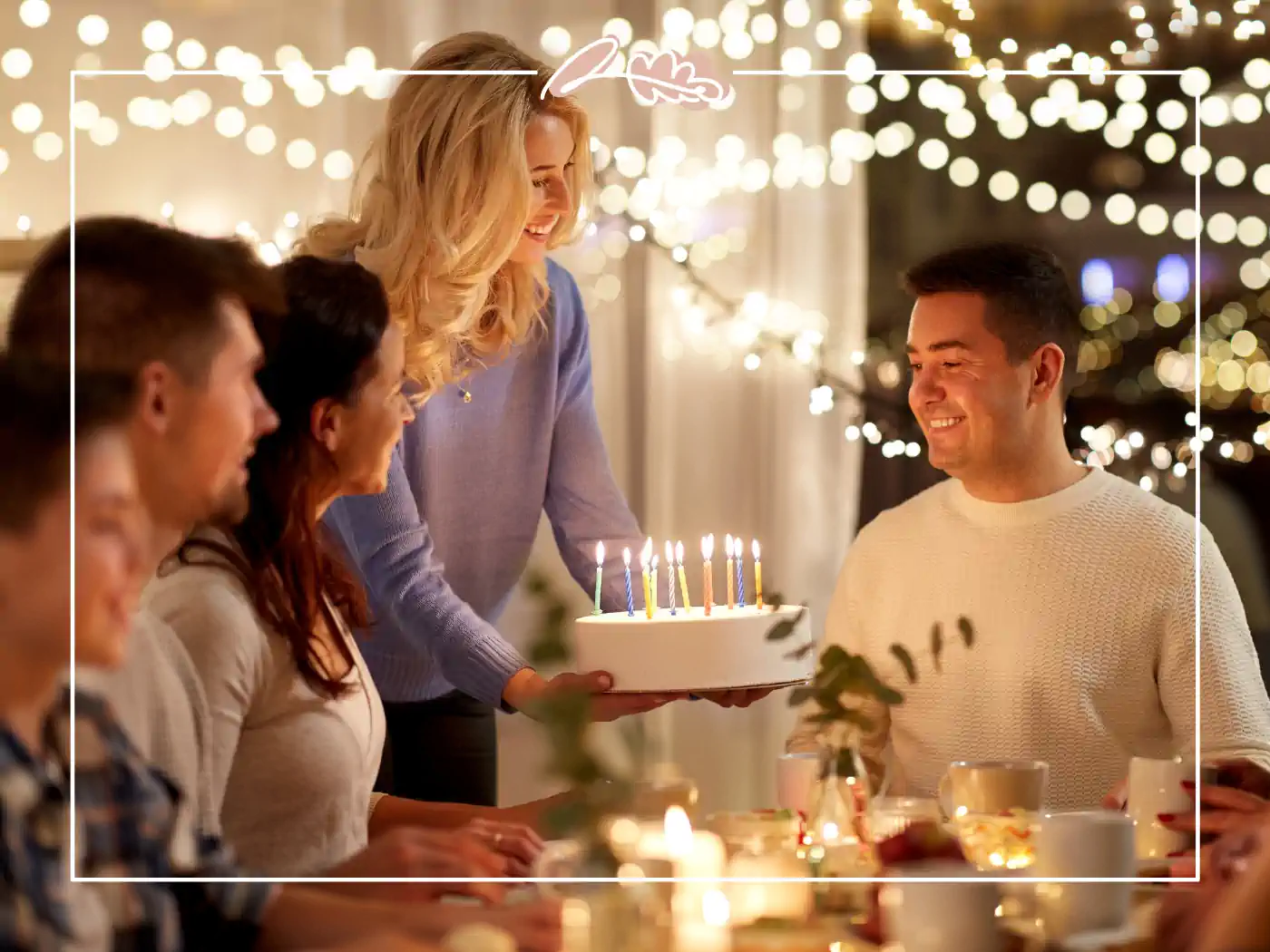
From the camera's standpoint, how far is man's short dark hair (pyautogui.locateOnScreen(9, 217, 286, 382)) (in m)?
1.33

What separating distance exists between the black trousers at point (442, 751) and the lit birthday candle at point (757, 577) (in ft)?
1.05

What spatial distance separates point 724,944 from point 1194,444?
0.80 metres

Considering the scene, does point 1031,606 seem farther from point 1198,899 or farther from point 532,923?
point 532,923

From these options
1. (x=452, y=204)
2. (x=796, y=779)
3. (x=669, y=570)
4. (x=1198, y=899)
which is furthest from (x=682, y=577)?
(x=1198, y=899)

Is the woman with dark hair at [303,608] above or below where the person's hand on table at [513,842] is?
above

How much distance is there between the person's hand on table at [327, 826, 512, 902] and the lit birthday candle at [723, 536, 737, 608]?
1.21 ft

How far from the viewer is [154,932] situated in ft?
4.21

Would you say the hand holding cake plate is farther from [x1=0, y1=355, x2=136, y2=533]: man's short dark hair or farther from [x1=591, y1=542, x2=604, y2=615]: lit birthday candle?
[x1=0, y1=355, x2=136, y2=533]: man's short dark hair

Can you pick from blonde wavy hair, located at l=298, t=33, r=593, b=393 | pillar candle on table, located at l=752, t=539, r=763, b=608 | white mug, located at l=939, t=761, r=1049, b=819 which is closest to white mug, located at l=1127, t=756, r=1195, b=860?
white mug, located at l=939, t=761, r=1049, b=819

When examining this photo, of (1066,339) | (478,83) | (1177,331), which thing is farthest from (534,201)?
(1177,331)

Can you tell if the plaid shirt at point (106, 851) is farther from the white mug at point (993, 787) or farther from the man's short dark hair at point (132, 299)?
the white mug at point (993, 787)

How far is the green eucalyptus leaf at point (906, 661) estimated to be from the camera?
65.2 inches

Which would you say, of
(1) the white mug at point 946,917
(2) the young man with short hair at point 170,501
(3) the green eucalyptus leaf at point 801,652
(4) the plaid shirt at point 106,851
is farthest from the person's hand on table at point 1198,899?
(4) the plaid shirt at point 106,851

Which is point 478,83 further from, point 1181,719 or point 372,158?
point 1181,719
